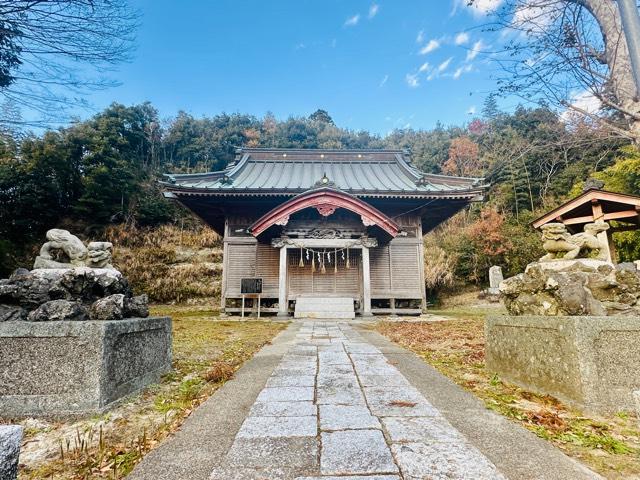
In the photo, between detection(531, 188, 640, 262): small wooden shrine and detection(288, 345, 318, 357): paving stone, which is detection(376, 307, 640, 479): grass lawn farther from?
detection(531, 188, 640, 262): small wooden shrine

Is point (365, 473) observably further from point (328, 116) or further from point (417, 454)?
point (328, 116)

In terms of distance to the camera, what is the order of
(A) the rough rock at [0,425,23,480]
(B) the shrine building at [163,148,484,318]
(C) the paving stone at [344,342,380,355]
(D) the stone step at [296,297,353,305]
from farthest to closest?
(D) the stone step at [296,297,353,305] → (B) the shrine building at [163,148,484,318] → (C) the paving stone at [344,342,380,355] → (A) the rough rock at [0,425,23,480]

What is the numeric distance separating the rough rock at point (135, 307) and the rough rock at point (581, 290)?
10.4ft

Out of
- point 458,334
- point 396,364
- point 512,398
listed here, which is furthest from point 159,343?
point 458,334

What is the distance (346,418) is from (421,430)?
0.42 metres

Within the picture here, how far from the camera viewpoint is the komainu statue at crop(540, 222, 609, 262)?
9.66 feet

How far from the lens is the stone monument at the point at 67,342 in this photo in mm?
2080

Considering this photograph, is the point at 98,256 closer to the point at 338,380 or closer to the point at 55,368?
the point at 55,368

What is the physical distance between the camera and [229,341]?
535 cm

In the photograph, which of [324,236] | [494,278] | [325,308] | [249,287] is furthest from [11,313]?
[494,278]

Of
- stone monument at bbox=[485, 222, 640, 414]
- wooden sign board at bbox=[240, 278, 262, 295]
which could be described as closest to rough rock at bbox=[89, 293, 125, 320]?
stone monument at bbox=[485, 222, 640, 414]

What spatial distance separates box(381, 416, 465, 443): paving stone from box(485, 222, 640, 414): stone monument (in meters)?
1.07

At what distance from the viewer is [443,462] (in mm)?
1351

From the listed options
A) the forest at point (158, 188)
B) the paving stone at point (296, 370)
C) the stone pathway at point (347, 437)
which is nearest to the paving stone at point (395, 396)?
the stone pathway at point (347, 437)
